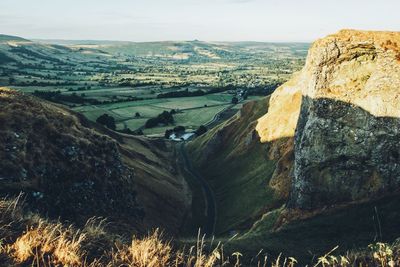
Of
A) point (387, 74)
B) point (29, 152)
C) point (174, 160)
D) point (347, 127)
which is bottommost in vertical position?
point (174, 160)

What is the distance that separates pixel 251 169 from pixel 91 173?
4551cm

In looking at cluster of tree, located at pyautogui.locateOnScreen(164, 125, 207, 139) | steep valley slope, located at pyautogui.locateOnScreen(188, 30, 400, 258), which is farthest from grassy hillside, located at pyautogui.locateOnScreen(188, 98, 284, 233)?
cluster of tree, located at pyautogui.locateOnScreen(164, 125, 207, 139)

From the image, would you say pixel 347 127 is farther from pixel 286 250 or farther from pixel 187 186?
pixel 187 186

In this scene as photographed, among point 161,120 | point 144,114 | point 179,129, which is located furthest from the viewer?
point 144,114

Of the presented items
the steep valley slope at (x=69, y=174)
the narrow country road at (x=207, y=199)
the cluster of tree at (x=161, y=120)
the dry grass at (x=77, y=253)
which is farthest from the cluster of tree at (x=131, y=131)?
the dry grass at (x=77, y=253)

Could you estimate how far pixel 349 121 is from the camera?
5150 centimetres

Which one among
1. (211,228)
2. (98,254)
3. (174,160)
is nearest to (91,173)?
(211,228)

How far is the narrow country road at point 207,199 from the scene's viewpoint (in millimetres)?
72938

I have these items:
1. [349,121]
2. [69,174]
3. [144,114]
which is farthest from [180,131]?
[349,121]

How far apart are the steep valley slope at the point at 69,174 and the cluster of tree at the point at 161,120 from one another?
9027cm

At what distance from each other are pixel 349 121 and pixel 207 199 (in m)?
44.0

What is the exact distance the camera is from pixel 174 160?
397 ft

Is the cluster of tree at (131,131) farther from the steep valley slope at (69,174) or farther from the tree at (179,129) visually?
the steep valley slope at (69,174)

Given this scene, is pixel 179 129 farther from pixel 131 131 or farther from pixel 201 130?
pixel 131 131
